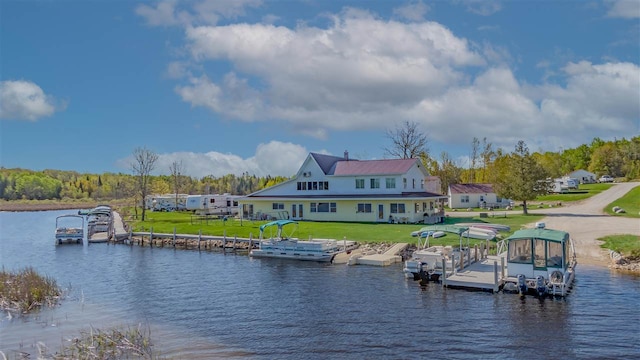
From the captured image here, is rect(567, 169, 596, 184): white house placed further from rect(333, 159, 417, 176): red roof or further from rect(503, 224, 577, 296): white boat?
rect(503, 224, 577, 296): white boat

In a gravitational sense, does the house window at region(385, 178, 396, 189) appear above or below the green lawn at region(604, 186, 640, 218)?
above

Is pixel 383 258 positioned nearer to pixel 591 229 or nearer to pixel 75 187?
pixel 591 229

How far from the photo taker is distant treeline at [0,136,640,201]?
308 ft

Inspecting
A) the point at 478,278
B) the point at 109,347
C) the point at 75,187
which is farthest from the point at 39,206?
the point at 478,278

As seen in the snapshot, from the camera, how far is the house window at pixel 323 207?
180 ft

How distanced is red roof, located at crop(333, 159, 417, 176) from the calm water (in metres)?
23.1

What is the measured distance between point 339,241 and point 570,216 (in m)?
29.0

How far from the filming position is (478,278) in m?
25.4

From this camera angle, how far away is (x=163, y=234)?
164 feet

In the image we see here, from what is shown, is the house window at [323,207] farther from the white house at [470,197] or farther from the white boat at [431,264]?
the white house at [470,197]

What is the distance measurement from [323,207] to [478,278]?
102 ft

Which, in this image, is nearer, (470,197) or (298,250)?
(298,250)

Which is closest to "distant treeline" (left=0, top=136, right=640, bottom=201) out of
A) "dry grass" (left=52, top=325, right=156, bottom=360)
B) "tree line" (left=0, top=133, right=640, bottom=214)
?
"tree line" (left=0, top=133, right=640, bottom=214)

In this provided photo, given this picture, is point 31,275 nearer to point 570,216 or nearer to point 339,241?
point 339,241
